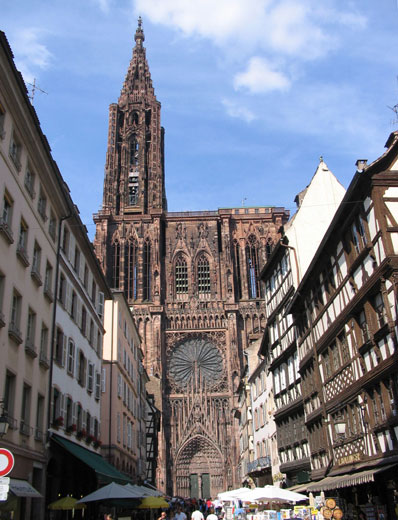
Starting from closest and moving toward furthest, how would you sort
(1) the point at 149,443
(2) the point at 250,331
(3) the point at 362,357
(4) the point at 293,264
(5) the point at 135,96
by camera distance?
1. (3) the point at 362,357
2. (4) the point at 293,264
3. (1) the point at 149,443
4. (2) the point at 250,331
5. (5) the point at 135,96

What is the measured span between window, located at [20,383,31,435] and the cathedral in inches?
1475

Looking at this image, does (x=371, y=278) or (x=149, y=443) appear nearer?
(x=371, y=278)

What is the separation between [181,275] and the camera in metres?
67.2

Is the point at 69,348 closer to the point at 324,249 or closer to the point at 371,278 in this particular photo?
the point at 324,249

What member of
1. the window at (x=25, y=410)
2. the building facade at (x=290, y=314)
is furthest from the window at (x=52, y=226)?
the building facade at (x=290, y=314)

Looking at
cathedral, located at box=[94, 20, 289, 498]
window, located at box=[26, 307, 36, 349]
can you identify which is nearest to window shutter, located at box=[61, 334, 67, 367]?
window, located at box=[26, 307, 36, 349]

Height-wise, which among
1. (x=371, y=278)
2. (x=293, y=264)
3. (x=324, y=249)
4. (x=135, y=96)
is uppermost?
(x=135, y=96)

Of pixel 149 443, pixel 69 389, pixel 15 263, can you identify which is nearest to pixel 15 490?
pixel 15 263

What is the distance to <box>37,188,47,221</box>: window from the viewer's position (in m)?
18.7

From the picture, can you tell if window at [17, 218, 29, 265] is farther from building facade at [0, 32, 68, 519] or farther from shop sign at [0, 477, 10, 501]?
shop sign at [0, 477, 10, 501]

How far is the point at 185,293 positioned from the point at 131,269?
265 inches

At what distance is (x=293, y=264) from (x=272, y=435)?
1049 centimetres

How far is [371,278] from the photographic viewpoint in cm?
1556

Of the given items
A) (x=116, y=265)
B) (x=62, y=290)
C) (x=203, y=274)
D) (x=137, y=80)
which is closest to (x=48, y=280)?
(x=62, y=290)
